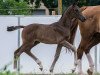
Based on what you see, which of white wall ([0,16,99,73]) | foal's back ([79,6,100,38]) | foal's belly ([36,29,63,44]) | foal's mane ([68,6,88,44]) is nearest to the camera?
foal's back ([79,6,100,38])

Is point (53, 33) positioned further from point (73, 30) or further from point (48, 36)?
point (73, 30)

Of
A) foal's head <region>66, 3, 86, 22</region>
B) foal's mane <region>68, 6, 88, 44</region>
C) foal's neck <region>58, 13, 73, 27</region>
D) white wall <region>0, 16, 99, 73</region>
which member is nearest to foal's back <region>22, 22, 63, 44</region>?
foal's neck <region>58, 13, 73, 27</region>

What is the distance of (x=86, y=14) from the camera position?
40.3 feet

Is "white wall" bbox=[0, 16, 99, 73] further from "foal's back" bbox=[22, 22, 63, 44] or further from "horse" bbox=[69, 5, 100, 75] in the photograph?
"horse" bbox=[69, 5, 100, 75]

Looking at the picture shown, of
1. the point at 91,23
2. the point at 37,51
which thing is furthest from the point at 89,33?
the point at 37,51

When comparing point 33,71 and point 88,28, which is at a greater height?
point 88,28

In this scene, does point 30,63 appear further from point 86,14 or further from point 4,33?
point 86,14

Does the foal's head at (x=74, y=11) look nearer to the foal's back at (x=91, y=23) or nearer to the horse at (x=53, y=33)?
the horse at (x=53, y=33)

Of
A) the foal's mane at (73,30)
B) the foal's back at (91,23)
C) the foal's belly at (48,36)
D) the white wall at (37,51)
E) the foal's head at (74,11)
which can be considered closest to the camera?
the foal's back at (91,23)

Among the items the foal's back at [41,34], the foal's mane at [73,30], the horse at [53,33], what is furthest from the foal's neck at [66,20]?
the foal's mane at [73,30]

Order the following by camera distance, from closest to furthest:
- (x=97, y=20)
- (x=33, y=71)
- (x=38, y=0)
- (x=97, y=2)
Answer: (x=97, y=20)
(x=33, y=71)
(x=97, y=2)
(x=38, y=0)

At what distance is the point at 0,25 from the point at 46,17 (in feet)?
4.51

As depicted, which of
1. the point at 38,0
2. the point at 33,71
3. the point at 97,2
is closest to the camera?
the point at 33,71

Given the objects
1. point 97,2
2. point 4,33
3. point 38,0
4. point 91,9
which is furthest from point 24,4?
point 91,9
